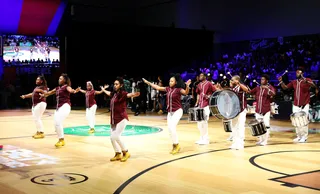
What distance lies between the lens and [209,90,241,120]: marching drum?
9653 millimetres

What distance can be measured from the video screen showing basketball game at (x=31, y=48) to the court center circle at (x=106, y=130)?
10.3 meters

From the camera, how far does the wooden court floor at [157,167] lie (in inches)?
258

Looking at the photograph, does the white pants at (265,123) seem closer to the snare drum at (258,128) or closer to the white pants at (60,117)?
the snare drum at (258,128)

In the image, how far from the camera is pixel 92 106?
13.8 m

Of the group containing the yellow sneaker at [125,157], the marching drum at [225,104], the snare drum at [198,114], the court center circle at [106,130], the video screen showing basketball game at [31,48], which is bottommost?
the yellow sneaker at [125,157]

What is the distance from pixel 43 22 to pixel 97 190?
19657 millimetres

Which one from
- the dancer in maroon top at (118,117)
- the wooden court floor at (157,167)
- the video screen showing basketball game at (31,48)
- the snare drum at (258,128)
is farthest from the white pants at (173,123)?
the video screen showing basketball game at (31,48)

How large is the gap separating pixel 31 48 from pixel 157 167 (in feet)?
57.8

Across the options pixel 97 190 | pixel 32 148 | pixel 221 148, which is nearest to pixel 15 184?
pixel 97 190

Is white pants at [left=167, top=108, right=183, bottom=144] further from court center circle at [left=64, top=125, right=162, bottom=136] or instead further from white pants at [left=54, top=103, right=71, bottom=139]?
court center circle at [left=64, top=125, right=162, bottom=136]

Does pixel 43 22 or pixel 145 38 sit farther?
pixel 145 38

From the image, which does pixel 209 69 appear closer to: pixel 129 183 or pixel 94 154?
pixel 94 154

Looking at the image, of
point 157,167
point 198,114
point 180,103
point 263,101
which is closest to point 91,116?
point 198,114

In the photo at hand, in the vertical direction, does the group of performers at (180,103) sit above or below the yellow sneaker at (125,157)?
above
